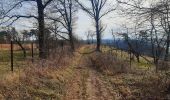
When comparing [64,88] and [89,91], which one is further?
[64,88]

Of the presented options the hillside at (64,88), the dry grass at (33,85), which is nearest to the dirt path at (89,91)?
the hillside at (64,88)

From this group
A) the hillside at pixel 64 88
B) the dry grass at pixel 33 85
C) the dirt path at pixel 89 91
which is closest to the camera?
the dry grass at pixel 33 85

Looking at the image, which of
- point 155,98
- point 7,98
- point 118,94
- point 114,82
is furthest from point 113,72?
point 7,98

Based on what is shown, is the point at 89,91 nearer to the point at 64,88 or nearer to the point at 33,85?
the point at 64,88

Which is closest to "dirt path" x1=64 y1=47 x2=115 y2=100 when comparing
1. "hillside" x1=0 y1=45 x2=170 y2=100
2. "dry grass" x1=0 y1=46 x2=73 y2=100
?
"hillside" x1=0 y1=45 x2=170 y2=100

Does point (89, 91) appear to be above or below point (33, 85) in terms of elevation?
below

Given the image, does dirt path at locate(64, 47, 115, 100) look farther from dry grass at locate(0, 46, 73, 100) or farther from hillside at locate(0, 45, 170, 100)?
dry grass at locate(0, 46, 73, 100)

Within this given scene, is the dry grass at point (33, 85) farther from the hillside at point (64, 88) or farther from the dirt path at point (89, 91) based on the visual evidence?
the dirt path at point (89, 91)

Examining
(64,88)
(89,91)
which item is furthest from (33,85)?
(89,91)

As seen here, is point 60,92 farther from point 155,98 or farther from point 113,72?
point 113,72

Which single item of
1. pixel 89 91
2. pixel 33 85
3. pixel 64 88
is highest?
pixel 33 85

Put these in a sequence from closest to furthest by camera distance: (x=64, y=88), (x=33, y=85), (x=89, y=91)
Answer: (x=33, y=85)
(x=89, y=91)
(x=64, y=88)

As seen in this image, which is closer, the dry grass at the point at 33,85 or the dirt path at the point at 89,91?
the dry grass at the point at 33,85

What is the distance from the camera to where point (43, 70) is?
59.1ft
